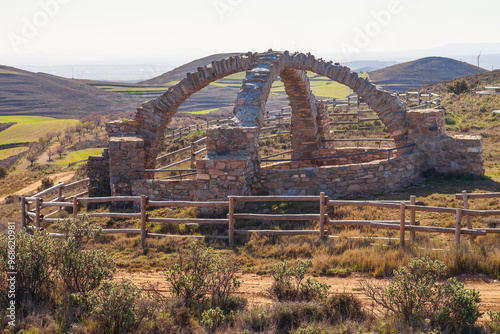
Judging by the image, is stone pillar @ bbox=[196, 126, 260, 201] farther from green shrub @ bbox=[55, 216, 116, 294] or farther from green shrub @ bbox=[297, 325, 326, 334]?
green shrub @ bbox=[297, 325, 326, 334]

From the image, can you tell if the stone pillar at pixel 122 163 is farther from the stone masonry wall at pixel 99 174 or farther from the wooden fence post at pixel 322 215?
the wooden fence post at pixel 322 215

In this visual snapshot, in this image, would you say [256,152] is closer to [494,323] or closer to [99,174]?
[99,174]

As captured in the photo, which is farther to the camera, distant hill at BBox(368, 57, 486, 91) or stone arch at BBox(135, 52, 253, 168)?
distant hill at BBox(368, 57, 486, 91)

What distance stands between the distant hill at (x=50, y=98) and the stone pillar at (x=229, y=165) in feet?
169

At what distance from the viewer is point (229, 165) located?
1091 centimetres

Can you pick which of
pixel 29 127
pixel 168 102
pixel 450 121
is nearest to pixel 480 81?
pixel 450 121

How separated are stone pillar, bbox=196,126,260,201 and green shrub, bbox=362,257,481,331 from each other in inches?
226

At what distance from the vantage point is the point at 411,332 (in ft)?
16.4

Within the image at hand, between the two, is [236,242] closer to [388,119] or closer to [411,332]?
[411,332]

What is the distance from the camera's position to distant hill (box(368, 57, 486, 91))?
236 ft

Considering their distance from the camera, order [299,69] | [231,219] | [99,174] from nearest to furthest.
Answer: [231,219] → [99,174] → [299,69]

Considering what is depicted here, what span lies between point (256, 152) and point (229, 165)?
1.31m

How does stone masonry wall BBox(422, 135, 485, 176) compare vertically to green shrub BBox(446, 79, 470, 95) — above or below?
below

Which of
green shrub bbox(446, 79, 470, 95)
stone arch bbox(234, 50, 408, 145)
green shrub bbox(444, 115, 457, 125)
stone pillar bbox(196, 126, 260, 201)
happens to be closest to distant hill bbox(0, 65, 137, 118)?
green shrub bbox(446, 79, 470, 95)
